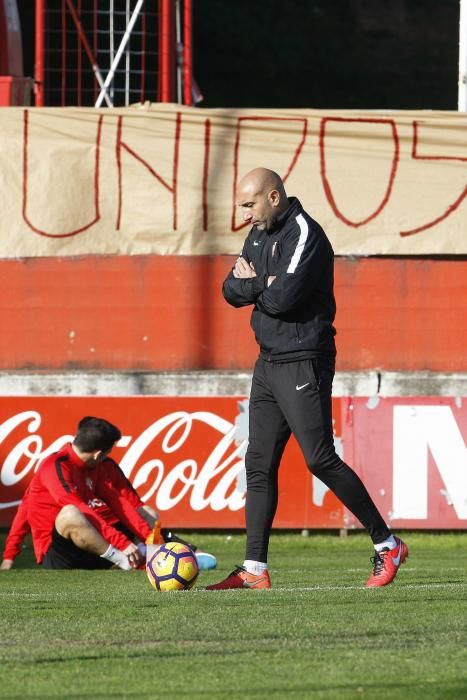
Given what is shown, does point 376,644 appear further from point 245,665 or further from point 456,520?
point 456,520

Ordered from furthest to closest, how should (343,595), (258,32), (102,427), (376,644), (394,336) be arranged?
(258,32)
(394,336)
(102,427)
(343,595)
(376,644)

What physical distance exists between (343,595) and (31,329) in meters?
6.99

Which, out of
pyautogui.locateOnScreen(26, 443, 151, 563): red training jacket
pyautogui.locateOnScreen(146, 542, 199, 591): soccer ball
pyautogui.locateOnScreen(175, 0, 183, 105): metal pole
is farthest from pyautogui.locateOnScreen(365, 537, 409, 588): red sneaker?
pyautogui.locateOnScreen(175, 0, 183, 105): metal pole

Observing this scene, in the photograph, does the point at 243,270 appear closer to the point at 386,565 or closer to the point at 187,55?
the point at 386,565

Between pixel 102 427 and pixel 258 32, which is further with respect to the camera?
pixel 258 32

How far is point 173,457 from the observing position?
12.1m

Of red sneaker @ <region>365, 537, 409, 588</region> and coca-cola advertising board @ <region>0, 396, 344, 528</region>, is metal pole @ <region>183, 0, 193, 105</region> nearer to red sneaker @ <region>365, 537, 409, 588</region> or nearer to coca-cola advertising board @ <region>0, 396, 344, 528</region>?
coca-cola advertising board @ <region>0, 396, 344, 528</region>

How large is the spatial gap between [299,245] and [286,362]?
548 millimetres

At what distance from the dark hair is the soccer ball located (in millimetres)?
2008

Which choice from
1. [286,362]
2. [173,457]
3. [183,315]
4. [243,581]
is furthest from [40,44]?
[243,581]

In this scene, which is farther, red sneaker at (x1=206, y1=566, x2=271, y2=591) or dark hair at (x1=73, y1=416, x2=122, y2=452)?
dark hair at (x1=73, y1=416, x2=122, y2=452)

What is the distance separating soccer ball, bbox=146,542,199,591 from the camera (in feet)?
24.6

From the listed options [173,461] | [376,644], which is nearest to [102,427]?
[173,461]

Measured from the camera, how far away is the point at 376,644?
5301 mm
